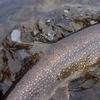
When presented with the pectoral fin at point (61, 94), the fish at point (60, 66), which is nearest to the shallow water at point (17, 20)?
the pectoral fin at point (61, 94)

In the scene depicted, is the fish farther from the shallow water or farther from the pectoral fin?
the shallow water

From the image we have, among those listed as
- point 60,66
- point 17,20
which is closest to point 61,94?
point 60,66

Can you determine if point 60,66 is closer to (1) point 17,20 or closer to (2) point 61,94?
(2) point 61,94

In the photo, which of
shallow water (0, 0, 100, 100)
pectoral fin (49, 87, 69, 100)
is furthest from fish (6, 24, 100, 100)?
shallow water (0, 0, 100, 100)

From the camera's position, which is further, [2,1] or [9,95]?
[2,1]

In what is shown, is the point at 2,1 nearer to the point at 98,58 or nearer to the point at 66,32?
the point at 66,32

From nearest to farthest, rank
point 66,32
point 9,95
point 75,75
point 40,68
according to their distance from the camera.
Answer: point 9,95 < point 40,68 < point 75,75 < point 66,32

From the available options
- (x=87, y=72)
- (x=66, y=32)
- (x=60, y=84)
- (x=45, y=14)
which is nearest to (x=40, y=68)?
(x=60, y=84)
